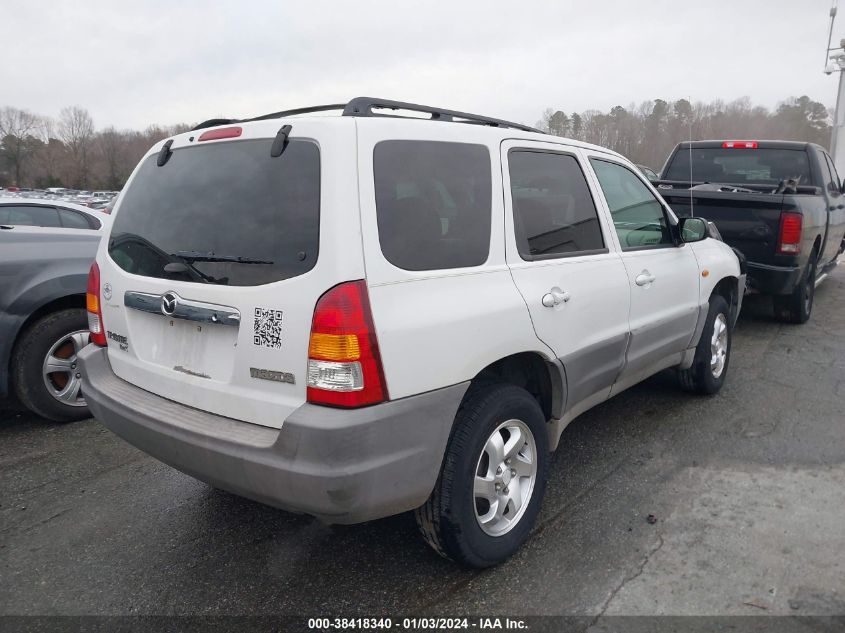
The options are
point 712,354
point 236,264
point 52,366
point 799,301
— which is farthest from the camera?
point 799,301

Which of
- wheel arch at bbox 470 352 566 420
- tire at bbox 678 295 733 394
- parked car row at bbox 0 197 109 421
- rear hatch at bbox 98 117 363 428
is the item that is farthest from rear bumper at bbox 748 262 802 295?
parked car row at bbox 0 197 109 421

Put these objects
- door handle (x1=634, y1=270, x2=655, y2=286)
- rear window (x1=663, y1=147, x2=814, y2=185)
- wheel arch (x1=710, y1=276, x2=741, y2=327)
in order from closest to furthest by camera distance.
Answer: door handle (x1=634, y1=270, x2=655, y2=286) → wheel arch (x1=710, y1=276, x2=741, y2=327) → rear window (x1=663, y1=147, x2=814, y2=185)

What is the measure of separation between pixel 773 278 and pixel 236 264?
5.63 metres

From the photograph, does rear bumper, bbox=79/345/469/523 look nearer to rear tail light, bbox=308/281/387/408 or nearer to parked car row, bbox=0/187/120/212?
rear tail light, bbox=308/281/387/408

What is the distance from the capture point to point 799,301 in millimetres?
6707

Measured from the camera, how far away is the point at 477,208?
2578 millimetres

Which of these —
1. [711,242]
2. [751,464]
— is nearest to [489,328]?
[751,464]

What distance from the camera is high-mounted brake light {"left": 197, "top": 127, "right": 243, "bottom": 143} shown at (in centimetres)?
246

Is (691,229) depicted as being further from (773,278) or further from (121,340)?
(121,340)

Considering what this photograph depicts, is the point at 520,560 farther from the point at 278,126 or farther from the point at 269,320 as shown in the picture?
the point at 278,126

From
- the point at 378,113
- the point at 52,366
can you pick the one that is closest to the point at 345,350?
the point at 378,113

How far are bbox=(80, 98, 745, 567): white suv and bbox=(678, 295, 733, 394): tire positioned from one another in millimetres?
1651

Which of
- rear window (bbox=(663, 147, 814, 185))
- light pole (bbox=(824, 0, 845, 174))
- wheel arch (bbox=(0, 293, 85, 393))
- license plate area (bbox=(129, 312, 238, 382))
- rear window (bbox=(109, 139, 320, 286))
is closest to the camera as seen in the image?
rear window (bbox=(109, 139, 320, 286))

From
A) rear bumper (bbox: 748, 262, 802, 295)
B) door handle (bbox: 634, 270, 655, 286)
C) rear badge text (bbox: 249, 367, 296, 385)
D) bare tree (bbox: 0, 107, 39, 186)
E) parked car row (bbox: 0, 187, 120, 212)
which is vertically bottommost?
rear bumper (bbox: 748, 262, 802, 295)
